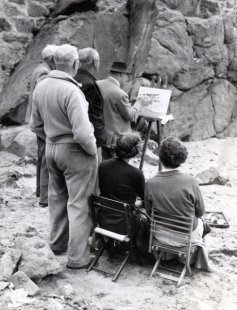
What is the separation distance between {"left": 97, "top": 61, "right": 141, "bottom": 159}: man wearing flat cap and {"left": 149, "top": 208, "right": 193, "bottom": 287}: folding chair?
1277mm

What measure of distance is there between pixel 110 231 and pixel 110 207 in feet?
0.78

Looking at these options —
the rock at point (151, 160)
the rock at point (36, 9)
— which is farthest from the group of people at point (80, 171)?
the rock at point (36, 9)

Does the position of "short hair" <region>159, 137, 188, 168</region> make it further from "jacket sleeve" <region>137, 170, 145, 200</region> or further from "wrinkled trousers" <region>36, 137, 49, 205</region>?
"wrinkled trousers" <region>36, 137, 49, 205</region>

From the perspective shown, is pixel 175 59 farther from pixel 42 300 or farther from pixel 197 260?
pixel 42 300

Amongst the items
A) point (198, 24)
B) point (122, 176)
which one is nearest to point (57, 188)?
point (122, 176)

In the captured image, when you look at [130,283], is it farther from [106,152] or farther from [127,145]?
[106,152]

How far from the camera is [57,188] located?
4.38 meters

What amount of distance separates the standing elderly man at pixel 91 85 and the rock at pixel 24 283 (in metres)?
1.72

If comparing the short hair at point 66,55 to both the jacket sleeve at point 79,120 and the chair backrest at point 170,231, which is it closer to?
the jacket sleeve at point 79,120

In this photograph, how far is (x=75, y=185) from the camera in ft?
13.8

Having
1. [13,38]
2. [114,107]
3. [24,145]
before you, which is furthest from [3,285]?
[13,38]

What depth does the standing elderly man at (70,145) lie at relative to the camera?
13.1 feet

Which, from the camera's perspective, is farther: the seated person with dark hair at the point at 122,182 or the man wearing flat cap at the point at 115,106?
the man wearing flat cap at the point at 115,106

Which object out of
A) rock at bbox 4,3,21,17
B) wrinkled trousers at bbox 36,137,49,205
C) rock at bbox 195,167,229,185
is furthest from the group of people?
rock at bbox 4,3,21,17
